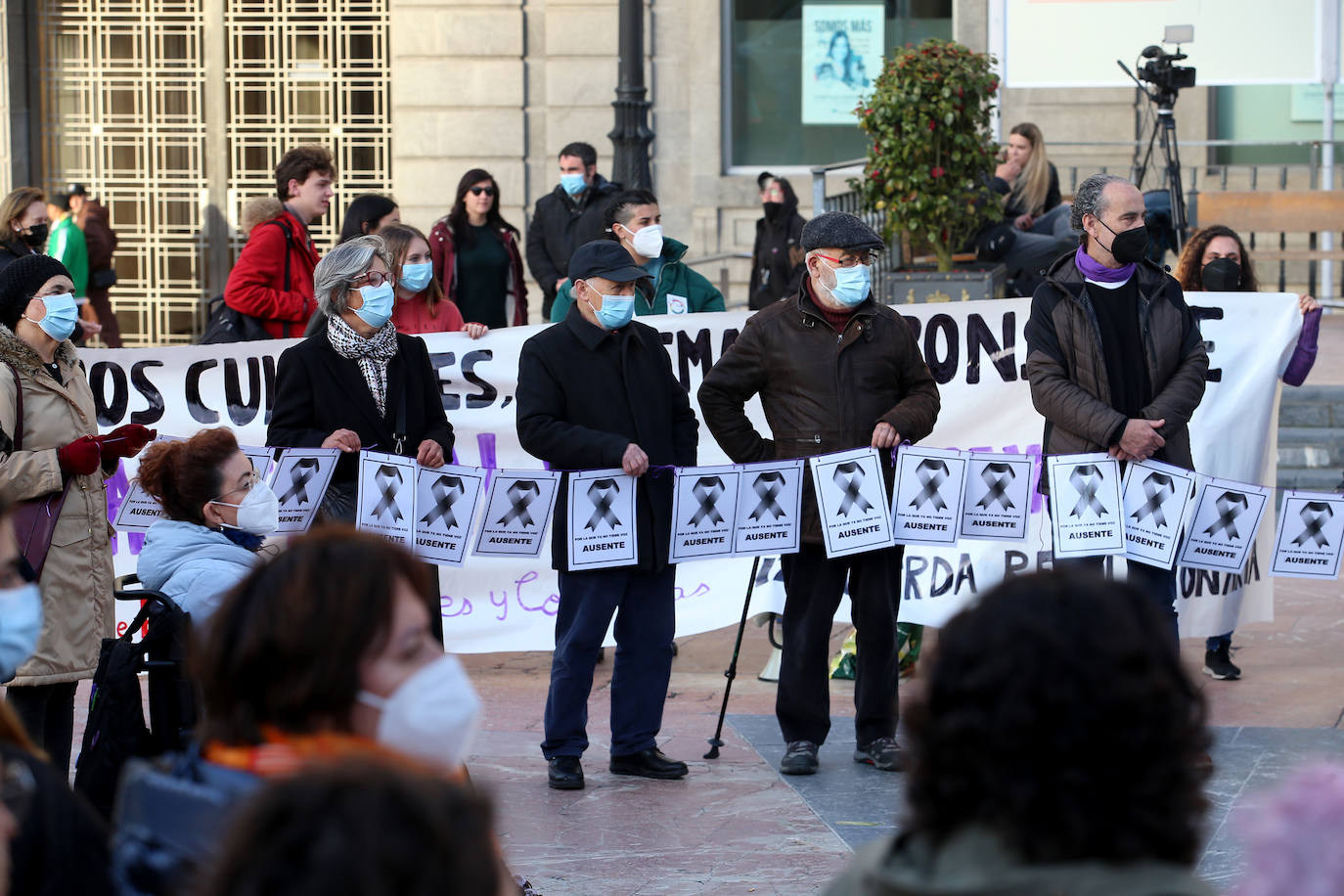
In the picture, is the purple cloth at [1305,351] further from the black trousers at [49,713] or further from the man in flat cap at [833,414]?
the black trousers at [49,713]

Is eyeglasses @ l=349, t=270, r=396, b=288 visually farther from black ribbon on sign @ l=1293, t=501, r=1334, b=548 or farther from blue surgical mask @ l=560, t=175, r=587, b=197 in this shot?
blue surgical mask @ l=560, t=175, r=587, b=197

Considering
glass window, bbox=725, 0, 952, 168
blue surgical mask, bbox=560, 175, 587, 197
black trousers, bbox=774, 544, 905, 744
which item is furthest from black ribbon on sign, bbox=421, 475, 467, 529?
glass window, bbox=725, 0, 952, 168

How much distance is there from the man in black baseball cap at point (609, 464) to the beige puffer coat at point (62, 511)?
146 cm

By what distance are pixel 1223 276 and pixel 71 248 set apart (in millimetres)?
10129

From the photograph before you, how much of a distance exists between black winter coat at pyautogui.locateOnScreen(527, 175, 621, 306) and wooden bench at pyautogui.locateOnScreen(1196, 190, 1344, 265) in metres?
7.29

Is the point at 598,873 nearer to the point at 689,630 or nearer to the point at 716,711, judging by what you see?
the point at 716,711

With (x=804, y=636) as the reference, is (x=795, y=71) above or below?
above

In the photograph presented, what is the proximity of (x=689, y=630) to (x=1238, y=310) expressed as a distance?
2.77 m

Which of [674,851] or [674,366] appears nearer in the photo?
[674,851]

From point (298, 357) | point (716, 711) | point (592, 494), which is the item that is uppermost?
point (298, 357)

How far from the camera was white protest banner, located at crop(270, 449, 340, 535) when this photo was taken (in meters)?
6.10

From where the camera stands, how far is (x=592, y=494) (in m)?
6.12

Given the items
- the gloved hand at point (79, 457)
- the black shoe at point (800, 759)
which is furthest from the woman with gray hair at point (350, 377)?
the black shoe at point (800, 759)

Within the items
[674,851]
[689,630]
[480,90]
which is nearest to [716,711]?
[689,630]
